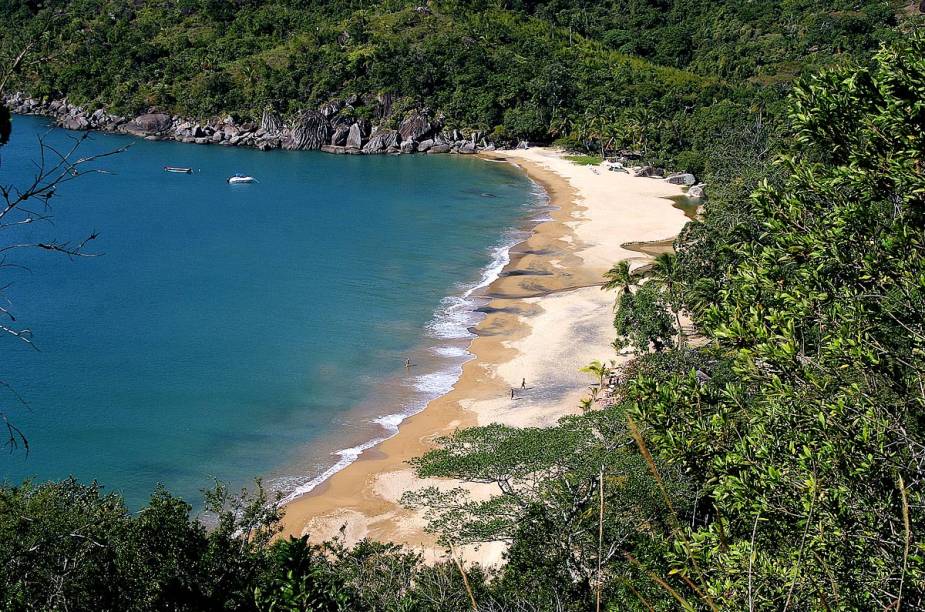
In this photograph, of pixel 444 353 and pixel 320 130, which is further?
pixel 320 130

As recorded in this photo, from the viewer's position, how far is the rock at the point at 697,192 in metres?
74.7

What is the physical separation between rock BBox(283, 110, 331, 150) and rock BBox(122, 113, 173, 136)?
1650 centimetres

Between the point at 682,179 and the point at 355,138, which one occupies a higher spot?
the point at 355,138

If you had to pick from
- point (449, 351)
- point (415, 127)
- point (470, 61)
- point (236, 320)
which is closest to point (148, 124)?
point (415, 127)

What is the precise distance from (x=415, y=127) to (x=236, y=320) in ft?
208

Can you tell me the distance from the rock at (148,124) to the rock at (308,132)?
1650cm

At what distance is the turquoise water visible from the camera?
30.0 meters

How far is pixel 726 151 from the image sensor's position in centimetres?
7288

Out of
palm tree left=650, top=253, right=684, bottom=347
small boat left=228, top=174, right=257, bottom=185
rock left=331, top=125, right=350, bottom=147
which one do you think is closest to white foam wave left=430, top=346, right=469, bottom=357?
palm tree left=650, top=253, right=684, bottom=347

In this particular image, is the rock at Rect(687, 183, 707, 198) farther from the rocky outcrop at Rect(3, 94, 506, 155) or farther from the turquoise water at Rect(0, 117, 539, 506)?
the rocky outcrop at Rect(3, 94, 506, 155)

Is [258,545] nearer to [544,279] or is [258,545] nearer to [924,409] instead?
[924,409]

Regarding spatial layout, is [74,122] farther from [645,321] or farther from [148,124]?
[645,321]

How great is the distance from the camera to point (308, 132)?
10181 centimetres

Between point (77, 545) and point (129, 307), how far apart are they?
3519 cm
